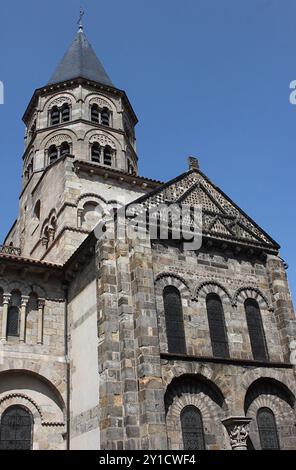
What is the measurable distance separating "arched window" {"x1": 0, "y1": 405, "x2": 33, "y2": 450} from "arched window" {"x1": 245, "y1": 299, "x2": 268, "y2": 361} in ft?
23.5

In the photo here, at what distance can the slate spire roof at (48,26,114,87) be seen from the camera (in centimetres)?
2888

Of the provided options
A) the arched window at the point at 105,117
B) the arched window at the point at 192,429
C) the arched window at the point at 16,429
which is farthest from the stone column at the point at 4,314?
the arched window at the point at 105,117

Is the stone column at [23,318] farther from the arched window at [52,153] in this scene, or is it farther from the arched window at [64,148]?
the arched window at [64,148]

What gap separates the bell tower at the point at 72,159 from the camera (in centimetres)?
2222

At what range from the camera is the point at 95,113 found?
27672 millimetres

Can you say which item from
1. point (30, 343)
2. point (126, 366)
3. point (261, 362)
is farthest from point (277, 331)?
point (30, 343)

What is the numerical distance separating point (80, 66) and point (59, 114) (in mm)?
4188

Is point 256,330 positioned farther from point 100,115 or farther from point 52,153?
point 100,115

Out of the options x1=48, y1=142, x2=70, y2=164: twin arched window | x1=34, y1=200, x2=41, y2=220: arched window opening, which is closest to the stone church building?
x1=34, y1=200, x2=41, y2=220: arched window opening

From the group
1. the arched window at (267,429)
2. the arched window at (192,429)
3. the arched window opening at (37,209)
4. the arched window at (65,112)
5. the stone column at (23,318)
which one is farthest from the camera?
the arched window at (65,112)

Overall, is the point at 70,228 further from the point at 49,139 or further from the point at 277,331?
the point at 277,331

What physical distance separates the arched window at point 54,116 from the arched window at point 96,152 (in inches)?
104

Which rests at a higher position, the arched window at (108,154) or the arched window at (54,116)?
the arched window at (54,116)

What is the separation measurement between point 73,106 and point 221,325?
651 inches
